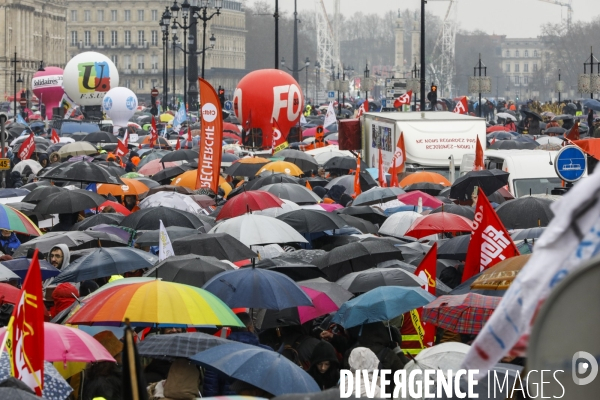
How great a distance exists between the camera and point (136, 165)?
22844 mm

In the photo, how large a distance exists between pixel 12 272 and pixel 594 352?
7.09m

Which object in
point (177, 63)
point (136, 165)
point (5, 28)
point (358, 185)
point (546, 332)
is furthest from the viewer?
point (177, 63)

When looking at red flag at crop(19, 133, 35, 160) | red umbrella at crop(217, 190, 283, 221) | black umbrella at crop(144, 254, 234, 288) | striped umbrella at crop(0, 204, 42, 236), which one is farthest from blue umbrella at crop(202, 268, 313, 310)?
red flag at crop(19, 133, 35, 160)

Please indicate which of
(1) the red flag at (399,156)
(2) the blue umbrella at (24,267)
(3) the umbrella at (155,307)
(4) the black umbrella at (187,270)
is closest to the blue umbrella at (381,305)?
(3) the umbrella at (155,307)

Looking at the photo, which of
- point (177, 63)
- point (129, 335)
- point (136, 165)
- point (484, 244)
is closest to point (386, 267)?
point (484, 244)

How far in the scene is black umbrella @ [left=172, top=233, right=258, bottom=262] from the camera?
943 centimetres

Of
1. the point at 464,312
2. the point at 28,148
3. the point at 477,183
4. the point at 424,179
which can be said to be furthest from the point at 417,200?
the point at 28,148

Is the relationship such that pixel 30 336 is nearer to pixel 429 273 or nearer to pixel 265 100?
pixel 429 273

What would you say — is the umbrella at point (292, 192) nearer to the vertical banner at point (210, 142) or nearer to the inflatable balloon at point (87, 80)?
the vertical banner at point (210, 142)

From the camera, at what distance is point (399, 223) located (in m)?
11.9

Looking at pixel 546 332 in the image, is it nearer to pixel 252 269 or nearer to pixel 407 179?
pixel 252 269

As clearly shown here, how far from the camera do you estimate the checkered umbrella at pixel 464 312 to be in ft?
21.5

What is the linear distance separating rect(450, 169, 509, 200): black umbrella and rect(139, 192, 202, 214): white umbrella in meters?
2.68

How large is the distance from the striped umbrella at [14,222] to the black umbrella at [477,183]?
177 inches
